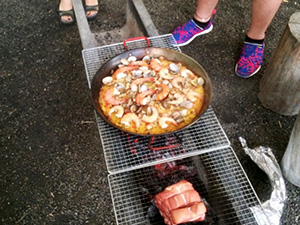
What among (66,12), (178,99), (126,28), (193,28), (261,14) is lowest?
(66,12)

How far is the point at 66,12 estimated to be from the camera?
455 cm

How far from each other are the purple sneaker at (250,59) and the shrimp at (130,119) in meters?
2.04

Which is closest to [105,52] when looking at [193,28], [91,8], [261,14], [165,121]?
[165,121]

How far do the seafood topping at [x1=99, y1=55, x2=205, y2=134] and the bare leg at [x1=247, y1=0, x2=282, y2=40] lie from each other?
4.45 feet

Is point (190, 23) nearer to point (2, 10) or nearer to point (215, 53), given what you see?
point (215, 53)

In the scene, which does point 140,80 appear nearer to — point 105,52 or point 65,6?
point 105,52

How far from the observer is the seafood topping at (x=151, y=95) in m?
2.24

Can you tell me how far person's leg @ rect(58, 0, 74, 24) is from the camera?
4.55 metres

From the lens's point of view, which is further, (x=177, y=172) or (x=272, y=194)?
(x=177, y=172)

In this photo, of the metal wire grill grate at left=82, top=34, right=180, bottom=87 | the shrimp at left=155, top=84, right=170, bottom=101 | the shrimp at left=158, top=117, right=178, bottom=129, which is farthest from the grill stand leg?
the shrimp at left=158, top=117, right=178, bottom=129

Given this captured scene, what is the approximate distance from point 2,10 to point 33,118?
243cm

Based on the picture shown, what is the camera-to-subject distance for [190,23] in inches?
158

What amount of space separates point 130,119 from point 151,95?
0.31m

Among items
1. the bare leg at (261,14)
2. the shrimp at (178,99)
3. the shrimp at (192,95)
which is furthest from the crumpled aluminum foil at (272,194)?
the bare leg at (261,14)
